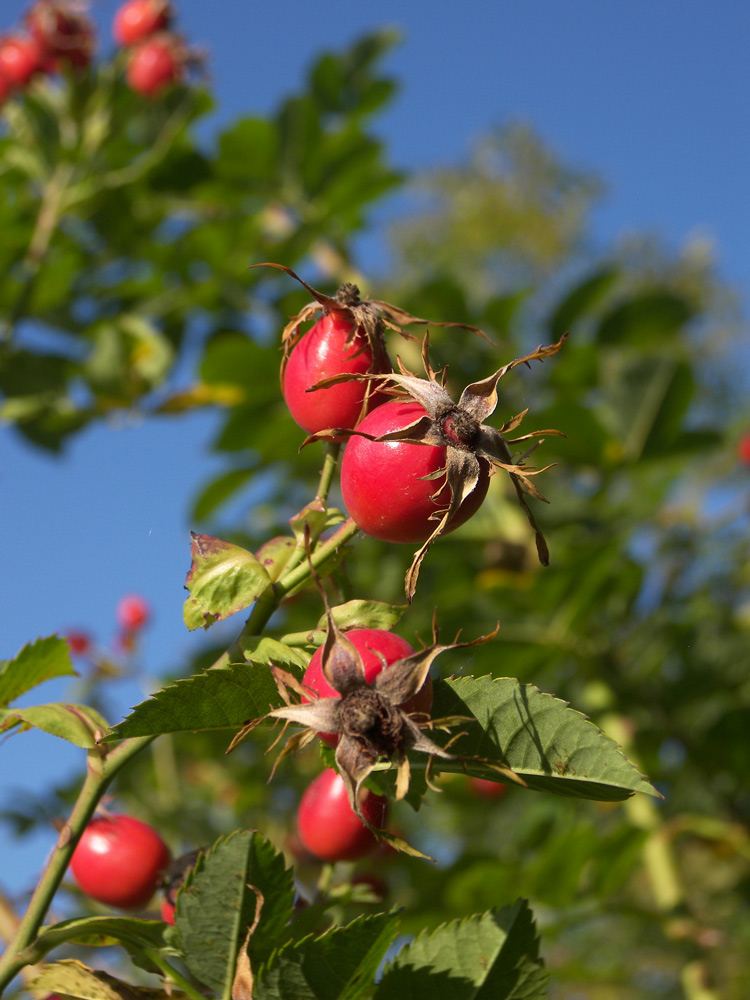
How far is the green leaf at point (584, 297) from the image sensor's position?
2082 mm

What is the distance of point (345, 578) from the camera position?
2.39 feet

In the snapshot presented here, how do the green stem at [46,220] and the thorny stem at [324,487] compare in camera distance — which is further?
the green stem at [46,220]

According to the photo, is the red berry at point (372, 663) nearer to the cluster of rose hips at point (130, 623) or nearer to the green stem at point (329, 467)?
the green stem at point (329, 467)

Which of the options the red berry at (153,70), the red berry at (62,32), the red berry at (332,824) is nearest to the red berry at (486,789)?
the red berry at (332,824)

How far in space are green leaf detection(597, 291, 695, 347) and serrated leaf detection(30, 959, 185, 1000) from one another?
184 cm

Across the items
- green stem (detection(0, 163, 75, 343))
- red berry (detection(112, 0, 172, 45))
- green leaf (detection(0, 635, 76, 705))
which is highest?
red berry (detection(112, 0, 172, 45))

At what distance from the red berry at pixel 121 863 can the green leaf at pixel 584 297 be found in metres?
1.64

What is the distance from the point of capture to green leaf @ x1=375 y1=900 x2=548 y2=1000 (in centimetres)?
63

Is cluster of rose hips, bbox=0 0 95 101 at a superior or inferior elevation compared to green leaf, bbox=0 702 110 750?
superior

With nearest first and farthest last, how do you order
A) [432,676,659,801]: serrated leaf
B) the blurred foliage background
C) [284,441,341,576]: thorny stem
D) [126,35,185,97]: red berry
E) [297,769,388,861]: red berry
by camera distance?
[432,676,659,801]: serrated leaf → [284,441,341,576]: thorny stem → [297,769,388,861]: red berry → the blurred foliage background → [126,35,185,97]: red berry

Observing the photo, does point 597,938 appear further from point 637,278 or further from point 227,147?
point 637,278

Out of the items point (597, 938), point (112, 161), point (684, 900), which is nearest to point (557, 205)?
point (597, 938)

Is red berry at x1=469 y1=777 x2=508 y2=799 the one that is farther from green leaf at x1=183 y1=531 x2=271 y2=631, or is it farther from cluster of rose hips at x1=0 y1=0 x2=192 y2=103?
cluster of rose hips at x1=0 y1=0 x2=192 y2=103

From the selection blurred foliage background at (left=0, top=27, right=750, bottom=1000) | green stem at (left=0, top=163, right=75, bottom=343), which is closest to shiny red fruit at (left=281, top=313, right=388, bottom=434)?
blurred foliage background at (left=0, top=27, right=750, bottom=1000)
